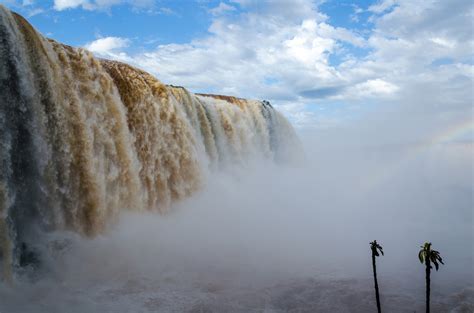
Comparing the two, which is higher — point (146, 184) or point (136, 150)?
point (136, 150)

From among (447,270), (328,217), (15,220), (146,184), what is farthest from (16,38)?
(328,217)

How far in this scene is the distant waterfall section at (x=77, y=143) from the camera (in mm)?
10836

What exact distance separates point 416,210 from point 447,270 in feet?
45.1

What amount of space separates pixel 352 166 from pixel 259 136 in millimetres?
24178

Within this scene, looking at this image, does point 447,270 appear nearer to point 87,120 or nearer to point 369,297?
point 369,297

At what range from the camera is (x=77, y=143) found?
12859 mm

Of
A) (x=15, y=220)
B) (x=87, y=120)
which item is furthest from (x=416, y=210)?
(x=15, y=220)

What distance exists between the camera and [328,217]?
21.9m

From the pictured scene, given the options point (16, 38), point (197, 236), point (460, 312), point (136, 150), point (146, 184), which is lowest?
point (460, 312)

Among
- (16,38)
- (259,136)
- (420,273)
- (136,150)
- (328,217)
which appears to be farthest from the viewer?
(259,136)

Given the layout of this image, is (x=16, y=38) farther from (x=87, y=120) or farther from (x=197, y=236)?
(x=197, y=236)

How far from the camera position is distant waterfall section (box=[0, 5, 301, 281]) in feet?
35.6

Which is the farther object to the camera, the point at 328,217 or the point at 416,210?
the point at 416,210

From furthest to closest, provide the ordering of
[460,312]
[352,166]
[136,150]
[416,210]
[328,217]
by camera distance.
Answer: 1. [352,166]
2. [416,210]
3. [328,217]
4. [136,150]
5. [460,312]
